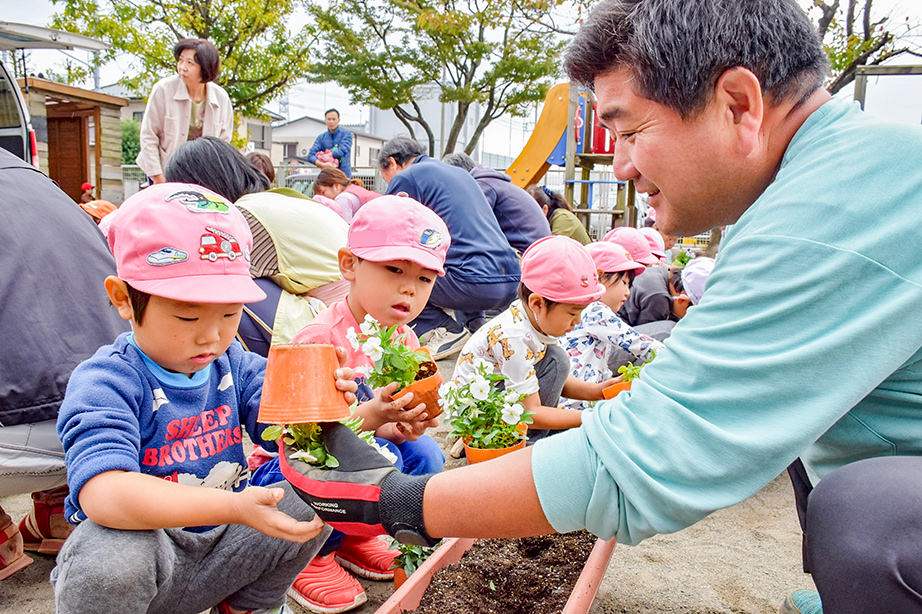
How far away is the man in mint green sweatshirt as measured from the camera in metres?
1.14

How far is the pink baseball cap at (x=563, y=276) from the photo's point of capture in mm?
3146

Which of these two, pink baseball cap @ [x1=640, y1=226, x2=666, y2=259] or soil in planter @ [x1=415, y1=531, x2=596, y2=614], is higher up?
pink baseball cap @ [x1=640, y1=226, x2=666, y2=259]

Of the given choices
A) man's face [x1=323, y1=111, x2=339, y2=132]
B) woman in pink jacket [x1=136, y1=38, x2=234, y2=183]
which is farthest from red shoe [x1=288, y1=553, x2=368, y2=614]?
man's face [x1=323, y1=111, x2=339, y2=132]

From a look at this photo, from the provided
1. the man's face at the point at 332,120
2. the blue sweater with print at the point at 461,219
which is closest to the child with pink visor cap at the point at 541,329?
the blue sweater with print at the point at 461,219

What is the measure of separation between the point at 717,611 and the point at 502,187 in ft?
13.6

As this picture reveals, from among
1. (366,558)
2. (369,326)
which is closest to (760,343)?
(369,326)

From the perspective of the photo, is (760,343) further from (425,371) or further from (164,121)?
(164,121)

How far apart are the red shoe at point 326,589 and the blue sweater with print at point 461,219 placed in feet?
8.89

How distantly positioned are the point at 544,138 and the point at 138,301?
11.3m

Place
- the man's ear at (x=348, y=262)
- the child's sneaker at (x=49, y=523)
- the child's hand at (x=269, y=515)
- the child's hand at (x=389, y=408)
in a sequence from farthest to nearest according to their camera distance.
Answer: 1. the man's ear at (x=348, y=262)
2. the child's sneaker at (x=49, y=523)
3. the child's hand at (x=389, y=408)
4. the child's hand at (x=269, y=515)

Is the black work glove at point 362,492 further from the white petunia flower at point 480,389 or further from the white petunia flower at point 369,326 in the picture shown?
the white petunia flower at point 480,389

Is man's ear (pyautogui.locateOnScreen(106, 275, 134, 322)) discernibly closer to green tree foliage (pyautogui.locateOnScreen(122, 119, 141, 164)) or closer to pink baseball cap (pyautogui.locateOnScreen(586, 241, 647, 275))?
Answer: pink baseball cap (pyautogui.locateOnScreen(586, 241, 647, 275))

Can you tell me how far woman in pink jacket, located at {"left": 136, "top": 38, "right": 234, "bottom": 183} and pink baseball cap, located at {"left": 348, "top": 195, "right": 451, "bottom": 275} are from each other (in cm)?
320

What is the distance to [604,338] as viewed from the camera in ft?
13.1
